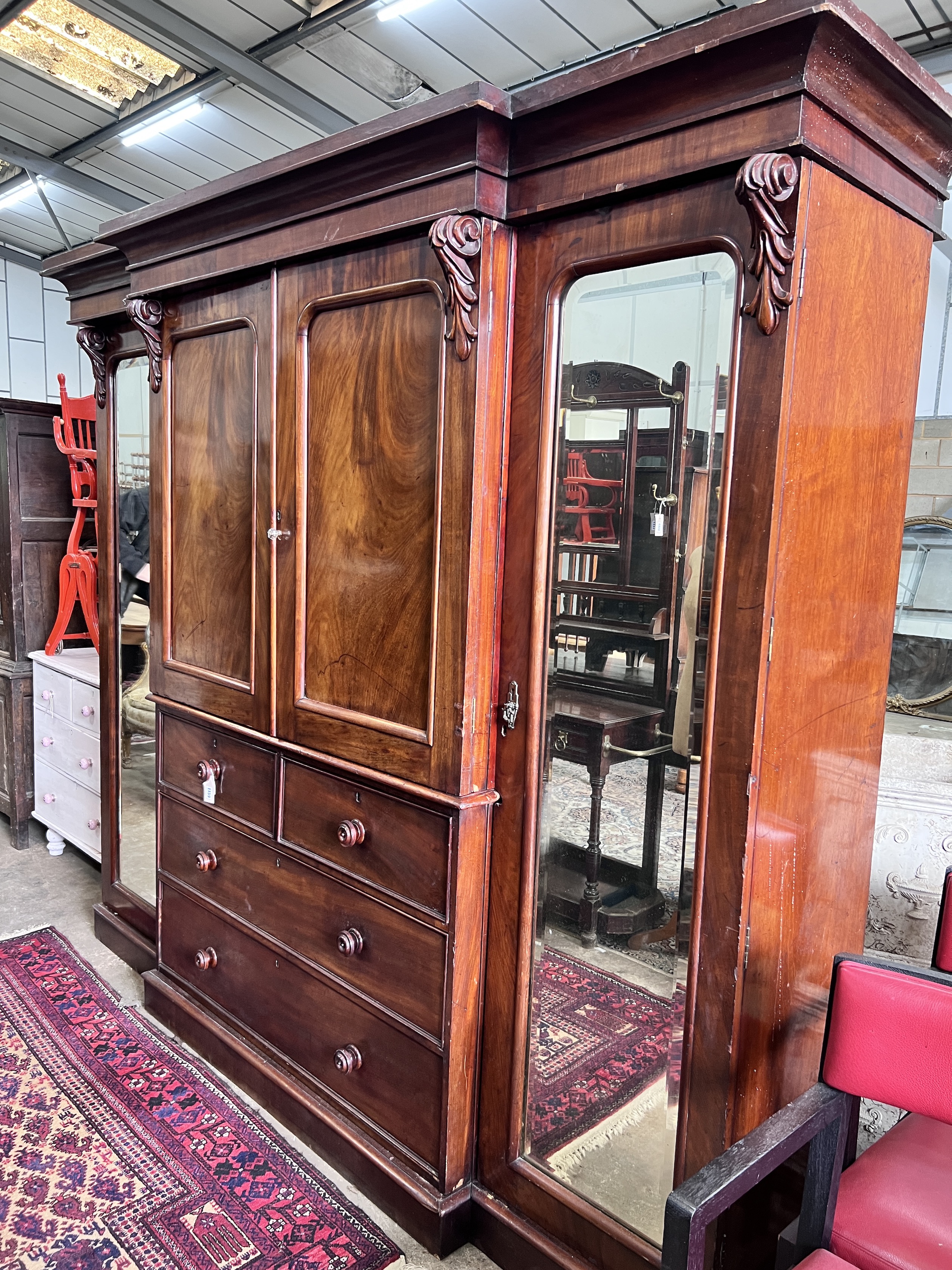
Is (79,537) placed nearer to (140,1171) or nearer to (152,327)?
(152,327)

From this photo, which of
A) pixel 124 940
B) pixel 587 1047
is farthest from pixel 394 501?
pixel 124 940

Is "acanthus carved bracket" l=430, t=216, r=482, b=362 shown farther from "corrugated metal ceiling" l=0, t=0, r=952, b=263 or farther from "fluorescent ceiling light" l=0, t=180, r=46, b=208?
"fluorescent ceiling light" l=0, t=180, r=46, b=208

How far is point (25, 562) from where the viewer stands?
384 cm

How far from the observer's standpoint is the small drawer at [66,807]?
355 cm

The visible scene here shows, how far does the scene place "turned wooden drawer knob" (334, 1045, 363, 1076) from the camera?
192 cm

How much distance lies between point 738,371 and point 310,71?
2.53 m

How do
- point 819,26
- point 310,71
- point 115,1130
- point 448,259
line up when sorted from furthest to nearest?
point 310,71
point 115,1130
point 448,259
point 819,26

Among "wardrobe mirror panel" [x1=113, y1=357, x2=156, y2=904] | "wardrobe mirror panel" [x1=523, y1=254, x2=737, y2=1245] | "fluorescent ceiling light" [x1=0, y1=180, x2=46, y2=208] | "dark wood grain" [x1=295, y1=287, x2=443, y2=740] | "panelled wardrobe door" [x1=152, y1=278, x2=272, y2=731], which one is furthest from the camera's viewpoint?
"fluorescent ceiling light" [x1=0, y1=180, x2=46, y2=208]

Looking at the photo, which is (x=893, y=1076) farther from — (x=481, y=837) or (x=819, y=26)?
(x=819, y=26)

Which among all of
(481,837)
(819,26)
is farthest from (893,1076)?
(819,26)

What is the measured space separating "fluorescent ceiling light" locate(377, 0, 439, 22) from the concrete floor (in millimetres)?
3030

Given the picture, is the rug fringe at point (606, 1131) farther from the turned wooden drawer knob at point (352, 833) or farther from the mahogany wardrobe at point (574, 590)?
the turned wooden drawer knob at point (352, 833)

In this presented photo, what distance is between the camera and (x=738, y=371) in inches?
51.6

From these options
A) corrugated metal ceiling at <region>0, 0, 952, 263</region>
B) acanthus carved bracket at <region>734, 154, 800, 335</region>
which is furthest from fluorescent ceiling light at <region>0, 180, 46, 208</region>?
acanthus carved bracket at <region>734, 154, 800, 335</region>
